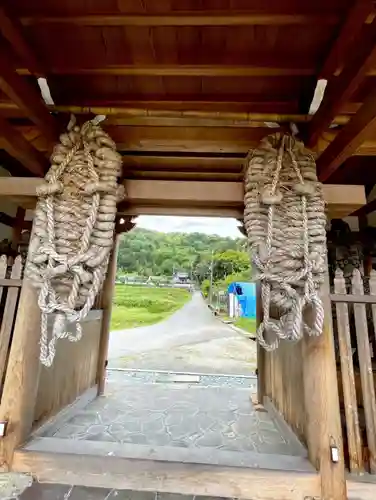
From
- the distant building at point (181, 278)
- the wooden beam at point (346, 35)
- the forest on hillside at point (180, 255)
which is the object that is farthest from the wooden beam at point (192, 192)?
the distant building at point (181, 278)

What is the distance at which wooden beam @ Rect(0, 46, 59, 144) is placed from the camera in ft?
3.87

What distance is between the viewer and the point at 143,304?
16125 mm

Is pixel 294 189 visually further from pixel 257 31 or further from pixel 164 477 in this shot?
pixel 164 477

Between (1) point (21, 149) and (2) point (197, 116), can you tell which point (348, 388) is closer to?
(2) point (197, 116)

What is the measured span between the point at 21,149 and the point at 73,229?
0.60m

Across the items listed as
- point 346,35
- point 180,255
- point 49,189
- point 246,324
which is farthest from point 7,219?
point 180,255


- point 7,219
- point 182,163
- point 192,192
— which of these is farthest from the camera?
point 7,219

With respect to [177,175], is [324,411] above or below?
below

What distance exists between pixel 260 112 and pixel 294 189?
0.55 metres

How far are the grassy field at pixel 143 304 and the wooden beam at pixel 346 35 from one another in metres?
10.7

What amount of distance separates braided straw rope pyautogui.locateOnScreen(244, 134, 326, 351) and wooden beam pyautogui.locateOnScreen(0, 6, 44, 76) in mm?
1125

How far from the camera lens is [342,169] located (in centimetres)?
261

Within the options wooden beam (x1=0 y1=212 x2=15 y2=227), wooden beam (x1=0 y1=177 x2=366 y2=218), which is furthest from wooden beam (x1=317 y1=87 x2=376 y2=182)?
wooden beam (x1=0 y1=212 x2=15 y2=227)

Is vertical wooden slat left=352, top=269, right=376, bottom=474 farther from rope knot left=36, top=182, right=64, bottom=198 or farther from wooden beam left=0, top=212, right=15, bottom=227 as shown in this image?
wooden beam left=0, top=212, right=15, bottom=227
